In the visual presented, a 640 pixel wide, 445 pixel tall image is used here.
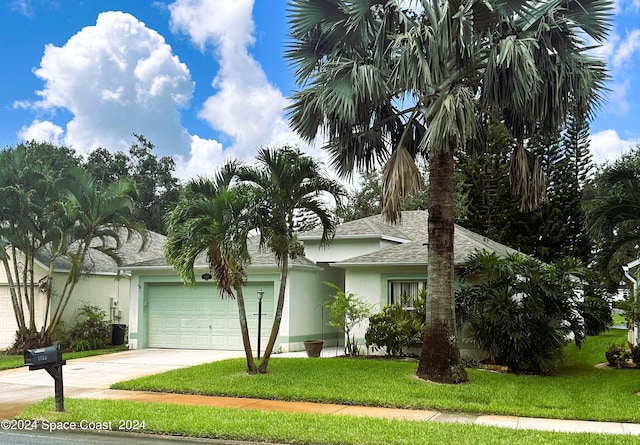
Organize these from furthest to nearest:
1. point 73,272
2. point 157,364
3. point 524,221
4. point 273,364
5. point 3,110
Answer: point 524,221 → point 3,110 → point 73,272 → point 157,364 → point 273,364

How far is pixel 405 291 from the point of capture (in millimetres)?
16891

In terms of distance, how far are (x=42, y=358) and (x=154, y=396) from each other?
102 inches

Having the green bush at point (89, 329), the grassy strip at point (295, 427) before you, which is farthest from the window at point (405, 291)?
the green bush at point (89, 329)

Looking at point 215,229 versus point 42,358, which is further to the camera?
point 215,229

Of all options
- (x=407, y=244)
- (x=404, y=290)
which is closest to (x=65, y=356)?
(x=404, y=290)

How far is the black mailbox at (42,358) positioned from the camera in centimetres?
853

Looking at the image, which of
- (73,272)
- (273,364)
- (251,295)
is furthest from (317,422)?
(73,272)

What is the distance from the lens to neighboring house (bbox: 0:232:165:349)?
1998 cm

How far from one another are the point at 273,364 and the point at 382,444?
7229 mm

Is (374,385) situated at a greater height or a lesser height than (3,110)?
lesser

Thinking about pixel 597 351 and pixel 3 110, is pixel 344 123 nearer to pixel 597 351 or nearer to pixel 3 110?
pixel 597 351

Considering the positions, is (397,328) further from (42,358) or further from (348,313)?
(42,358)

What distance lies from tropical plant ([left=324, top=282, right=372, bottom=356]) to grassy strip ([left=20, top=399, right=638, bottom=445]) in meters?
7.05

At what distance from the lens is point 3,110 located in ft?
74.6
